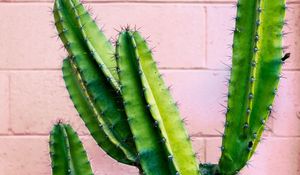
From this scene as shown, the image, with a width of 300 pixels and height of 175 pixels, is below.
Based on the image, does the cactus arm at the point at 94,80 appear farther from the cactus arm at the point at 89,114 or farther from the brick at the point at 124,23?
the brick at the point at 124,23

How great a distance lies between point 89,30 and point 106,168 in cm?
80

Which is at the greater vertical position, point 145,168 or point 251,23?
point 251,23

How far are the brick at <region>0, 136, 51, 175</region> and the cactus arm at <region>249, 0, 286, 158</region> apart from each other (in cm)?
105

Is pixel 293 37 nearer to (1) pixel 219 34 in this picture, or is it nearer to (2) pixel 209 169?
(1) pixel 219 34

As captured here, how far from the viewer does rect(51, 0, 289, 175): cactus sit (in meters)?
1.15

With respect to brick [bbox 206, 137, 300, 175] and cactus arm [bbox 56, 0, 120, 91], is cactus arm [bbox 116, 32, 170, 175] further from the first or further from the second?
brick [bbox 206, 137, 300, 175]

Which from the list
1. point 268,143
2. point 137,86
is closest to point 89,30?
point 137,86

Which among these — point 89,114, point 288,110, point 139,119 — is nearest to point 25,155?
point 89,114

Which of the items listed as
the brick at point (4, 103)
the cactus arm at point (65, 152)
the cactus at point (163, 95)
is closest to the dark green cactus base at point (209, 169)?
the cactus at point (163, 95)

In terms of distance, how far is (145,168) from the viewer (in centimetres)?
116

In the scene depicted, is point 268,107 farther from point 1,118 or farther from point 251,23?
point 1,118

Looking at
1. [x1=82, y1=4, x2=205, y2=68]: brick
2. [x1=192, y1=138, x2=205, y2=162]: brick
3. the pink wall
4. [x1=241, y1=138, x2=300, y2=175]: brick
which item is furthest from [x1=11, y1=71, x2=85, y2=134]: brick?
[x1=241, y1=138, x2=300, y2=175]: brick

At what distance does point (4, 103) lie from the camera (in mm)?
2092

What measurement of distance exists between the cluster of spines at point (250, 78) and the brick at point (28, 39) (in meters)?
1.00
